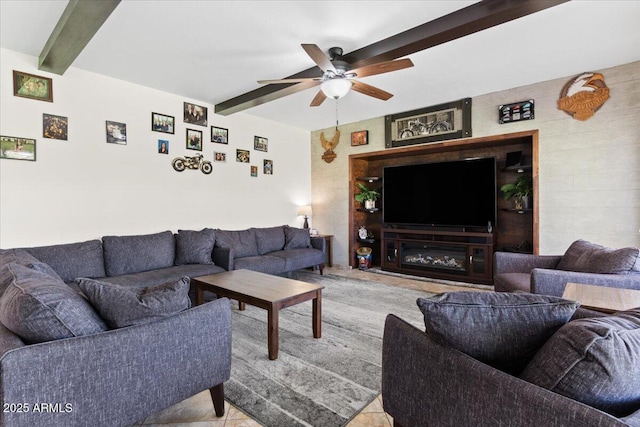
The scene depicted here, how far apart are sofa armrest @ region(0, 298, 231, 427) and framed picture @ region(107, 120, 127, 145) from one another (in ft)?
10.1

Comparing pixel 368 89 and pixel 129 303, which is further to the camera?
pixel 368 89

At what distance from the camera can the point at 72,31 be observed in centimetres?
246

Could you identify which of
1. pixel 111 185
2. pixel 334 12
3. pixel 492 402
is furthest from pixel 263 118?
pixel 492 402

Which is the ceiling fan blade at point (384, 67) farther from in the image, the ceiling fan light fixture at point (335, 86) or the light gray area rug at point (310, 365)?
the light gray area rug at point (310, 365)

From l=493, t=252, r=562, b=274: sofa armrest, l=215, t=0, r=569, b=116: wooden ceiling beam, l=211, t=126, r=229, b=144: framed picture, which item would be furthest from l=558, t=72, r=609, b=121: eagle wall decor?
l=211, t=126, r=229, b=144: framed picture

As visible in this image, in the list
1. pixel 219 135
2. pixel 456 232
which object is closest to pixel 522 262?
pixel 456 232

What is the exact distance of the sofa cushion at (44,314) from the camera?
4.04 feet

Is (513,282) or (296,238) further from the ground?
(296,238)

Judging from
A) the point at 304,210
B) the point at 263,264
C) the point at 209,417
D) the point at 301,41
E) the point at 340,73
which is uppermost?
the point at 301,41

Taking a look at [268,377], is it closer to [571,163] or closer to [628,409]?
[628,409]

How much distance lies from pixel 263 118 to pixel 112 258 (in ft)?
10.5

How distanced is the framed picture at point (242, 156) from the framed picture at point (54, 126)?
7.12 ft

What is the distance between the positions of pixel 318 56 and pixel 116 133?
272 cm

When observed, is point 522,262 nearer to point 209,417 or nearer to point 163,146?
point 209,417
